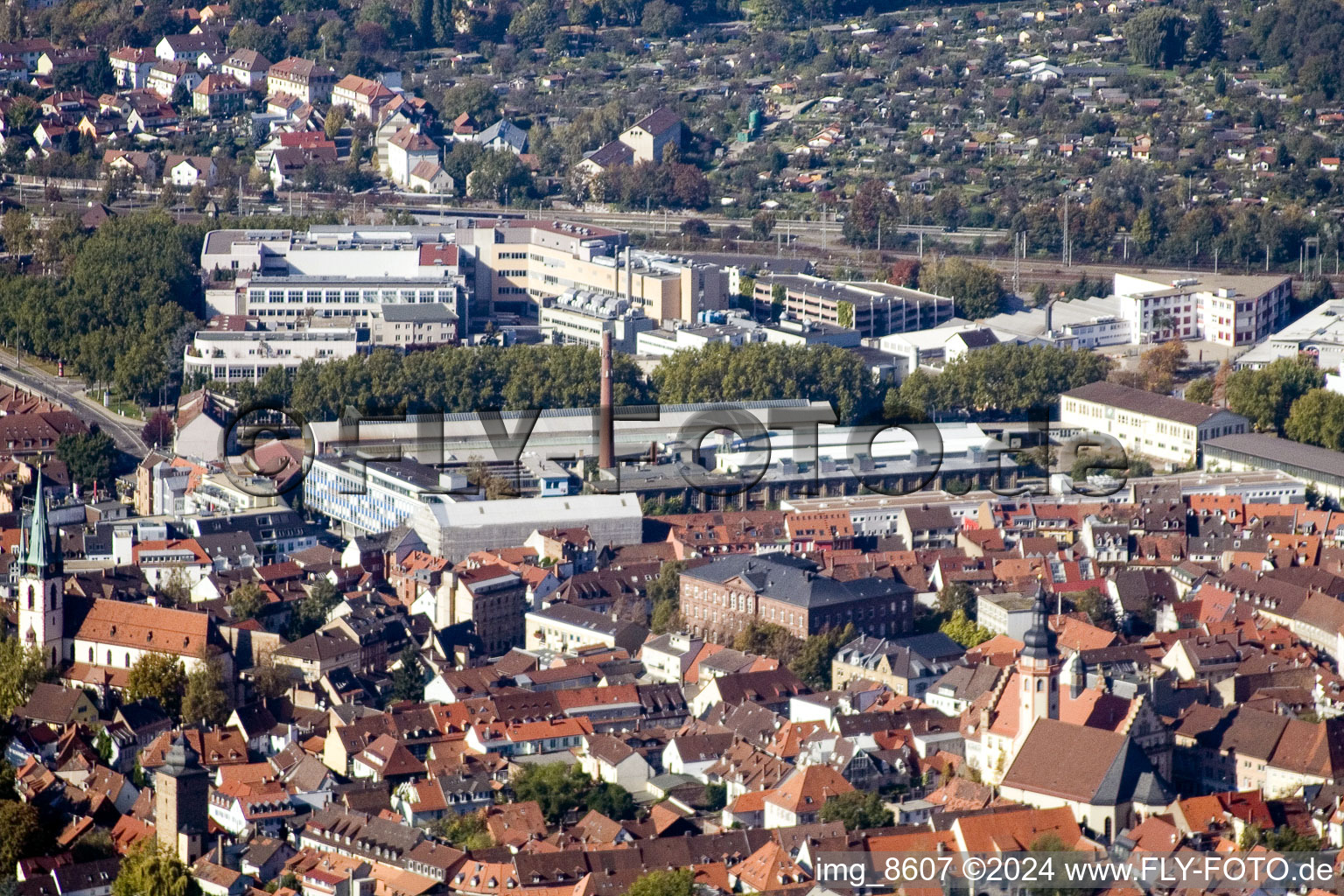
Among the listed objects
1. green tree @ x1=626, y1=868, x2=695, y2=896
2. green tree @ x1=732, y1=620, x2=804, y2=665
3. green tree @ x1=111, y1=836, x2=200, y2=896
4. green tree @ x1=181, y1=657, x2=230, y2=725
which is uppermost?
green tree @ x1=732, y1=620, x2=804, y2=665

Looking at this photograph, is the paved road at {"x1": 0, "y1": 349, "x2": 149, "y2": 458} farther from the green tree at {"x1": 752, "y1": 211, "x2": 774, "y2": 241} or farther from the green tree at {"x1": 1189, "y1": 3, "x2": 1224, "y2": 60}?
the green tree at {"x1": 1189, "y1": 3, "x2": 1224, "y2": 60}

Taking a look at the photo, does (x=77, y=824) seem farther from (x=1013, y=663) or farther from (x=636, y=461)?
(x=636, y=461)

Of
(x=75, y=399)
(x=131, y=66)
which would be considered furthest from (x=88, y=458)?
(x=131, y=66)

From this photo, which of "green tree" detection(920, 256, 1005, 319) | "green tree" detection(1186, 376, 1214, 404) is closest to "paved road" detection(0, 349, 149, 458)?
"green tree" detection(920, 256, 1005, 319)

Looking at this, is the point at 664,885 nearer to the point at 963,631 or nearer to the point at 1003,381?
the point at 963,631

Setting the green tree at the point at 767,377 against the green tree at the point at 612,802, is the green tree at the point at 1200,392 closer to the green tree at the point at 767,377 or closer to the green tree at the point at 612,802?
the green tree at the point at 767,377
